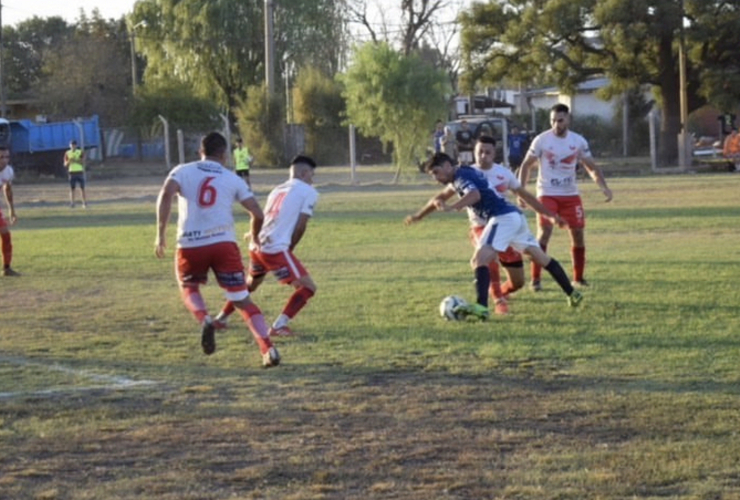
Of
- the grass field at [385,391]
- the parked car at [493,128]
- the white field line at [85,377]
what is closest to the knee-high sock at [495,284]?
the grass field at [385,391]

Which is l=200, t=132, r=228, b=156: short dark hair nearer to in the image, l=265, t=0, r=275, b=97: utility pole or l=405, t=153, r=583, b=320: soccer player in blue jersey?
l=405, t=153, r=583, b=320: soccer player in blue jersey

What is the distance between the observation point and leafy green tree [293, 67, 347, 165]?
63344 millimetres

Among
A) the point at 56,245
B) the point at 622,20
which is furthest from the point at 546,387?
the point at 622,20

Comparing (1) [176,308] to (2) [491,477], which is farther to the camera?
(1) [176,308]

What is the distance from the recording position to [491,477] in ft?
21.2

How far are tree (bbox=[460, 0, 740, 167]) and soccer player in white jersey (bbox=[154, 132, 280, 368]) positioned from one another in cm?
3973

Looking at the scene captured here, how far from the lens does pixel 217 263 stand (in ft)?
32.2

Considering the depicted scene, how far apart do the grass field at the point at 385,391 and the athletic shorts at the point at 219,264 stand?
651 mm

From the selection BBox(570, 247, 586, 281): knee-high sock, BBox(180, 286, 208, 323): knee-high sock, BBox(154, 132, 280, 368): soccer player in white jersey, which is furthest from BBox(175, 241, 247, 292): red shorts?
BBox(570, 247, 586, 281): knee-high sock

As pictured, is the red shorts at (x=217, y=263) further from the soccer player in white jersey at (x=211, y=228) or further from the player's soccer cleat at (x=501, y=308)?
the player's soccer cleat at (x=501, y=308)

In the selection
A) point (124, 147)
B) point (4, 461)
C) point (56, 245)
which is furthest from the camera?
point (124, 147)

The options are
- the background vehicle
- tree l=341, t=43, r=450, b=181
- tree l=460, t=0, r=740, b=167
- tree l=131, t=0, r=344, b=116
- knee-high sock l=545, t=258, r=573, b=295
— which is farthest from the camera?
tree l=131, t=0, r=344, b=116

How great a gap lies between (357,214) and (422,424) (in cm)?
2051

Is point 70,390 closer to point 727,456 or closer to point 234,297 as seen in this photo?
point 234,297
